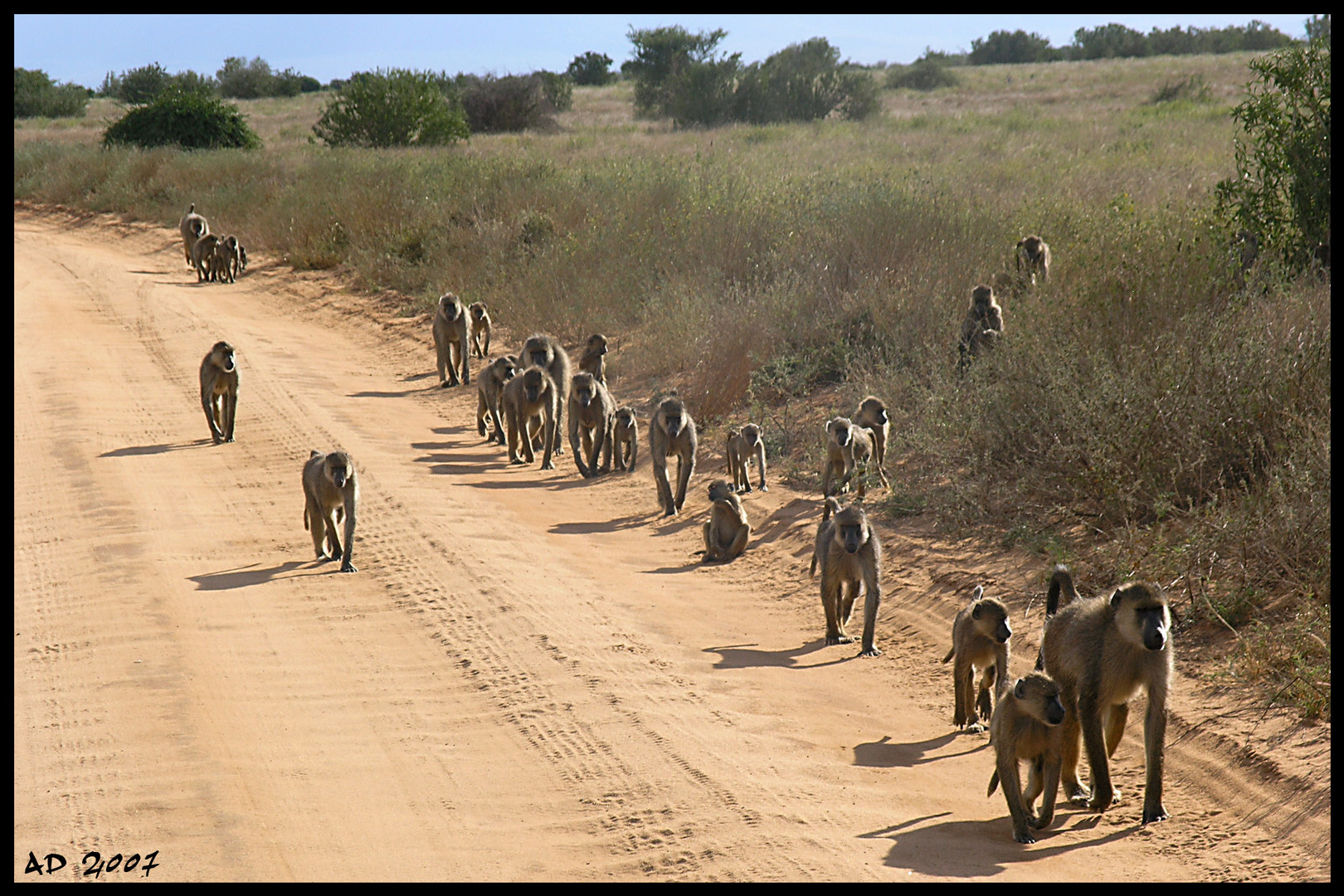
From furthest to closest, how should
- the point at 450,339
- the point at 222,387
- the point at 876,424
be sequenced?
the point at 450,339 → the point at 222,387 → the point at 876,424

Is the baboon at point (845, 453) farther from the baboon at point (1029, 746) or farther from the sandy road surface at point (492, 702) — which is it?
the baboon at point (1029, 746)

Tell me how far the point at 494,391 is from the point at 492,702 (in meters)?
6.08

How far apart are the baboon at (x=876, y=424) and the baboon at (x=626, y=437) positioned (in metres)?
2.31

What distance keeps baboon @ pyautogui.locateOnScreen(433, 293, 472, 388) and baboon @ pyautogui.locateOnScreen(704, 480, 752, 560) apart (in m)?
6.16

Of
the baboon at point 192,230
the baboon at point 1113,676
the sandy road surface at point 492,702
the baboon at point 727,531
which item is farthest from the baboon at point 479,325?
the baboon at point 1113,676

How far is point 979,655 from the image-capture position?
5.77m

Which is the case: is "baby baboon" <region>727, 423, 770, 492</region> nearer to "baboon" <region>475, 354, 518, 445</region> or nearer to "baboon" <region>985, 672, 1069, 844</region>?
"baboon" <region>475, 354, 518, 445</region>

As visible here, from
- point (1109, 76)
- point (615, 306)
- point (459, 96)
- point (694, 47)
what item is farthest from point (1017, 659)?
point (694, 47)

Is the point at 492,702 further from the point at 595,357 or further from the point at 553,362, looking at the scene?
the point at 595,357

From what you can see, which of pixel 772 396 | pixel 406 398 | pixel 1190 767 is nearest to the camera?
pixel 1190 767

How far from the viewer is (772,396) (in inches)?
470

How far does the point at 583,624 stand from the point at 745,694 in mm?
1254

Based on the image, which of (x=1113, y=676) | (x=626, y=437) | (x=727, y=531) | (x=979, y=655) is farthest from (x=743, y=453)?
(x=1113, y=676)

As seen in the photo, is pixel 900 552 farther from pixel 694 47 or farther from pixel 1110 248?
pixel 694 47
